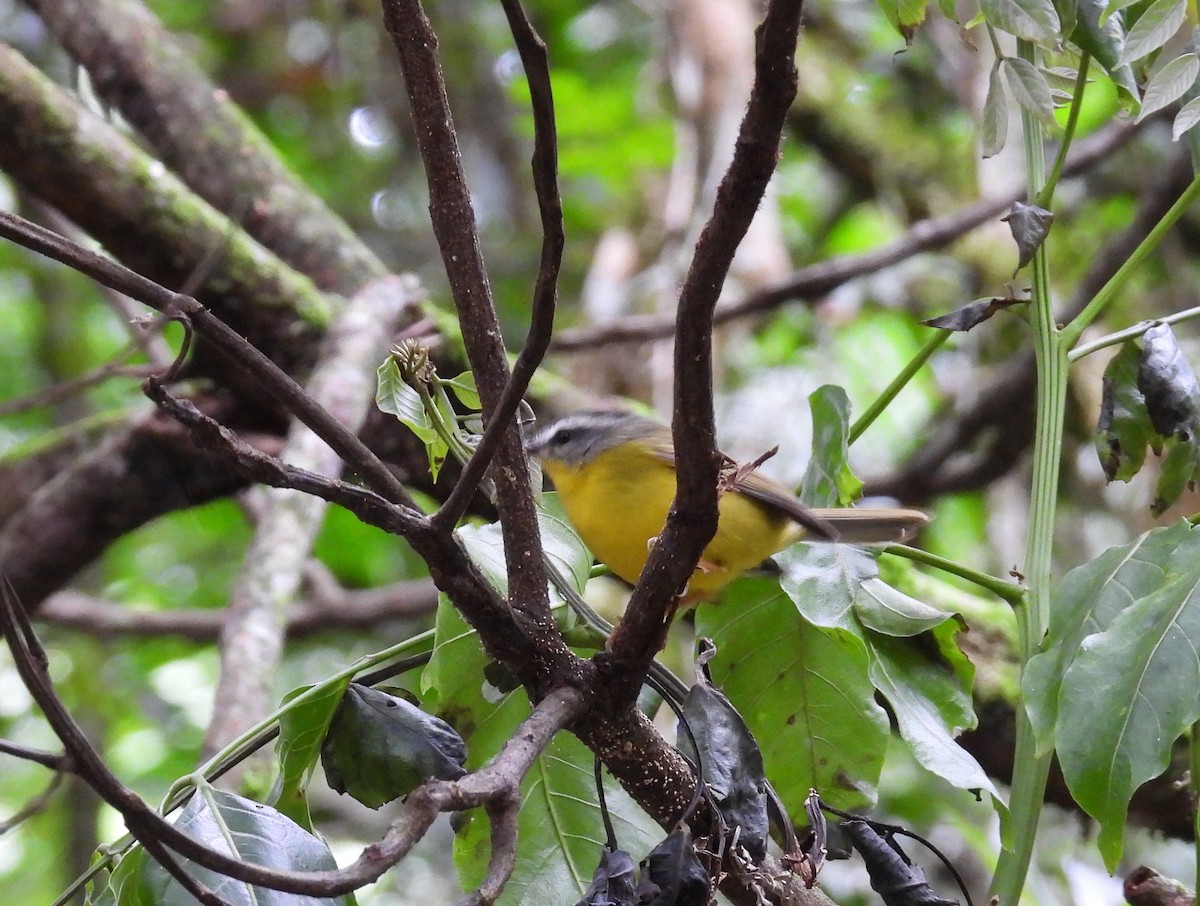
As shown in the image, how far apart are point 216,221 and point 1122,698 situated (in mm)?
2782

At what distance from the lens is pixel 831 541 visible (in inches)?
73.6

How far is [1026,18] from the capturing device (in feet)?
4.96

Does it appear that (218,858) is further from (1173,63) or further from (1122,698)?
(1173,63)

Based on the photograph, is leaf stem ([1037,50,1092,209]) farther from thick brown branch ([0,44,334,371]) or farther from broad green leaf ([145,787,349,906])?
thick brown branch ([0,44,334,371])

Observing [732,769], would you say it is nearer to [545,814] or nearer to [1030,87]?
[545,814]

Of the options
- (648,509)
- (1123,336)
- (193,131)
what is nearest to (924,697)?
(1123,336)

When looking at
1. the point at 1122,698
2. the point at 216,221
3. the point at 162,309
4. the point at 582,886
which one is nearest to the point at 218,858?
the point at 162,309

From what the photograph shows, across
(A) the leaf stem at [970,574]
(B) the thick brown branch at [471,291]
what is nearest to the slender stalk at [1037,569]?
(A) the leaf stem at [970,574]

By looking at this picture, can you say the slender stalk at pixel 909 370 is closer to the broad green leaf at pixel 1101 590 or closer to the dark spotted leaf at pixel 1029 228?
the dark spotted leaf at pixel 1029 228

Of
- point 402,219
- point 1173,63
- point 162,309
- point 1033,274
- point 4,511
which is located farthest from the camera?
point 402,219

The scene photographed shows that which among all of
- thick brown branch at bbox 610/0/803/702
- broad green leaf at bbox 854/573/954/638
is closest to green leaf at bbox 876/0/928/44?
broad green leaf at bbox 854/573/954/638

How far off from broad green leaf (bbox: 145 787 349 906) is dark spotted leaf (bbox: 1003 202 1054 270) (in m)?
1.19

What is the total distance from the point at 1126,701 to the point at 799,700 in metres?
0.53

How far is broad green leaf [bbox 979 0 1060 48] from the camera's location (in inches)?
59.0
